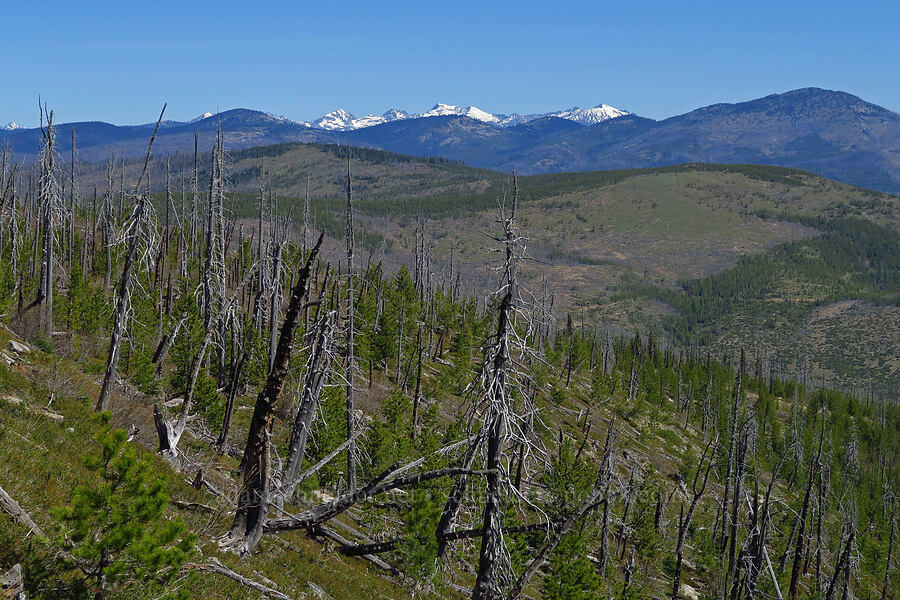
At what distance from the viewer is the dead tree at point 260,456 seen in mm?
10641

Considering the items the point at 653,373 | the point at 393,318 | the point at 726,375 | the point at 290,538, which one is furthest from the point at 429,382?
the point at 726,375

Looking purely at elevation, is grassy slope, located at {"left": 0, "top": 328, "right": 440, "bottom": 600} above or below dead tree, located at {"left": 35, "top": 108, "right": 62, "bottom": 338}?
below

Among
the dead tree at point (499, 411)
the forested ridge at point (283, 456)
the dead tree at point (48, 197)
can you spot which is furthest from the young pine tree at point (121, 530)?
the dead tree at point (48, 197)

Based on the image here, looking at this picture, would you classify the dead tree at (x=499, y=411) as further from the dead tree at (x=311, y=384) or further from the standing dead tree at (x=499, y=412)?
the dead tree at (x=311, y=384)

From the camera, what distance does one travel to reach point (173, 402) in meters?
25.6

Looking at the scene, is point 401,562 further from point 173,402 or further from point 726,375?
point 726,375

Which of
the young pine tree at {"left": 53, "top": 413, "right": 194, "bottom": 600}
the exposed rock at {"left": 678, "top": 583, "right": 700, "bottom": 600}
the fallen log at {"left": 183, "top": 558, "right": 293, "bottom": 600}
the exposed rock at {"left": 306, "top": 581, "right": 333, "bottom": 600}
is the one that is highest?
the young pine tree at {"left": 53, "top": 413, "right": 194, "bottom": 600}

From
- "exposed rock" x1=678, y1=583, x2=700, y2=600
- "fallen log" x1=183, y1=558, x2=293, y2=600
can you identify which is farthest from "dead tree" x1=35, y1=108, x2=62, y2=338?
"exposed rock" x1=678, y1=583, x2=700, y2=600

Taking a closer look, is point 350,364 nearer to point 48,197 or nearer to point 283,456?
point 283,456

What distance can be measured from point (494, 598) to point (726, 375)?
109 meters

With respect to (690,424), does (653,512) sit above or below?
above

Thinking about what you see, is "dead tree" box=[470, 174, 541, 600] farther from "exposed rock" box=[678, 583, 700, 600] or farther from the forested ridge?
"exposed rock" box=[678, 583, 700, 600]

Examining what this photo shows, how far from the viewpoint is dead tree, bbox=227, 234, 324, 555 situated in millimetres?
10641

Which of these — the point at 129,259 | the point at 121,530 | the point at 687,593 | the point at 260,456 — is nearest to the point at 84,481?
the point at 260,456
